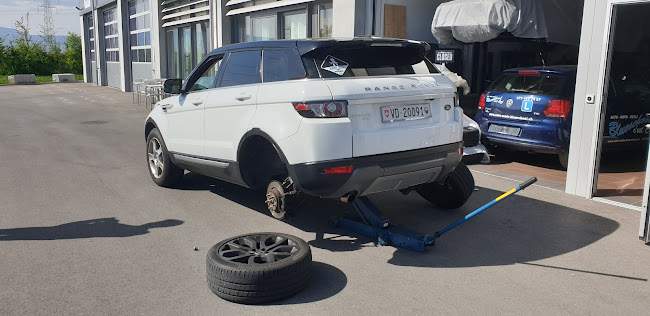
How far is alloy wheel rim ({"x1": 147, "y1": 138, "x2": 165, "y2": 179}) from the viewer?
23.0 feet

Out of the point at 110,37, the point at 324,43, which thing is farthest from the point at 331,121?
the point at 110,37

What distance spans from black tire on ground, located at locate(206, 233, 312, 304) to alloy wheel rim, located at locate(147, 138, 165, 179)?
3131 millimetres

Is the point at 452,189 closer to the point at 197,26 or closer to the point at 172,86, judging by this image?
the point at 172,86

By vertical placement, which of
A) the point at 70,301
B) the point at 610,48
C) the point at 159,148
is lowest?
the point at 70,301

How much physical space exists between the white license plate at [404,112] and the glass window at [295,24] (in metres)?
8.70

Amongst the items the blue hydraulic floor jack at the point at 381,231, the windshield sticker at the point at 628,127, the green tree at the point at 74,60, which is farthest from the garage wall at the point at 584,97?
the green tree at the point at 74,60

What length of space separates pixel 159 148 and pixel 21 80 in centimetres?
2972

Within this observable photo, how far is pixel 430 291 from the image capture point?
397cm

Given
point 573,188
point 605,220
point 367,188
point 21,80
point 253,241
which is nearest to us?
point 253,241

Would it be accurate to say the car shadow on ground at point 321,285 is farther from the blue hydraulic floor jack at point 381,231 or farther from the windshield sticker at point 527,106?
the windshield sticker at point 527,106

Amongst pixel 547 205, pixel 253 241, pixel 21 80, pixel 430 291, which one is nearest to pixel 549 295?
pixel 430 291

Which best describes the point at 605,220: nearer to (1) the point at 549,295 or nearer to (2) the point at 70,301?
(1) the point at 549,295

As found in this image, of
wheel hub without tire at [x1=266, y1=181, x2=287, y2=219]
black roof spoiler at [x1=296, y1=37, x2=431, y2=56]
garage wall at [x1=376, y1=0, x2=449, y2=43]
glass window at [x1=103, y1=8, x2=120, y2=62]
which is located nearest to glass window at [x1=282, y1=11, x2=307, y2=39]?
garage wall at [x1=376, y1=0, x2=449, y2=43]

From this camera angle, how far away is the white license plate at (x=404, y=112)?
4.58 m
